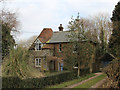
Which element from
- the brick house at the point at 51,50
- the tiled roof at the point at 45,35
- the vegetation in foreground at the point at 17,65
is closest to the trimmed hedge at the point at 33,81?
the vegetation in foreground at the point at 17,65

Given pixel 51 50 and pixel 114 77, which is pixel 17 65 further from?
pixel 51 50

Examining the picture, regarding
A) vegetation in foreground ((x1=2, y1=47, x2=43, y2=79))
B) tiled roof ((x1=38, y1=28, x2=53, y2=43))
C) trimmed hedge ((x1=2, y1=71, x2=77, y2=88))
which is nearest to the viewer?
trimmed hedge ((x1=2, y1=71, x2=77, y2=88))

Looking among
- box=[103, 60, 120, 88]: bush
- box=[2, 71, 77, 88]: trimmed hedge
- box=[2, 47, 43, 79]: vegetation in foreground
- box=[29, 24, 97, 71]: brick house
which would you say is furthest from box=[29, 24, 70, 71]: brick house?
box=[103, 60, 120, 88]: bush

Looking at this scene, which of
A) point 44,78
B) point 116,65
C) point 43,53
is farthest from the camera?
point 43,53

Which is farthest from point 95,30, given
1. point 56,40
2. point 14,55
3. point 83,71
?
point 14,55

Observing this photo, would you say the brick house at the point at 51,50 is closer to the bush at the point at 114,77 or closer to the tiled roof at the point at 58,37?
the tiled roof at the point at 58,37

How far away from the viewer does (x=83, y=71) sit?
71.2 feet

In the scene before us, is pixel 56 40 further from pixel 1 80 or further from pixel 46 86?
pixel 1 80

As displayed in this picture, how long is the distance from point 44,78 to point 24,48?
3.38 metres

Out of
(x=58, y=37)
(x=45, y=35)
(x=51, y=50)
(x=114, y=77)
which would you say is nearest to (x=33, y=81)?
(x=114, y=77)

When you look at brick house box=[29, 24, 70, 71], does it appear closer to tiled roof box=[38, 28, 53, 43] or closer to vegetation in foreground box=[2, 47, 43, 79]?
tiled roof box=[38, 28, 53, 43]

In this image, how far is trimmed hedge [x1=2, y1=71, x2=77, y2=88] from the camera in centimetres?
1045

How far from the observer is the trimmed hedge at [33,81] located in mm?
10453

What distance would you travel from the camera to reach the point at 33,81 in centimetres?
1202
